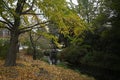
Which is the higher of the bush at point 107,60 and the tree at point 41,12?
the tree at point 41,12

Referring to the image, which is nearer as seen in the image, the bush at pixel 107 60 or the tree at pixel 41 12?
the tree at pixel 41 12

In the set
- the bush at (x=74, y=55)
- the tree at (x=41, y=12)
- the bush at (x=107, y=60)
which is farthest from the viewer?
the bush at (x=74, y=55)

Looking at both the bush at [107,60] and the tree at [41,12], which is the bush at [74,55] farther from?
the tree at [41,12]

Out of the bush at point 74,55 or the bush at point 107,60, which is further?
the bush at point 74,55

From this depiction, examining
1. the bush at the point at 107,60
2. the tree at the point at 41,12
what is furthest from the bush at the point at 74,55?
the tree at the point at 41,12

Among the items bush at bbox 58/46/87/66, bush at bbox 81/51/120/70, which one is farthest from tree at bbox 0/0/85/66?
bush at bbox 58/46/87/66

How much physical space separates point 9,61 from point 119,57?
860cm

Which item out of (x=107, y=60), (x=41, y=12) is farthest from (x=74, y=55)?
(x=41, y=12)

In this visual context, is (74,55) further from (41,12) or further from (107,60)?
(41,12)

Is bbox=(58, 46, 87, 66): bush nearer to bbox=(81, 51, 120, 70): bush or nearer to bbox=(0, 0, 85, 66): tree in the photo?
bbox=(81, 51, 120, 70): bush

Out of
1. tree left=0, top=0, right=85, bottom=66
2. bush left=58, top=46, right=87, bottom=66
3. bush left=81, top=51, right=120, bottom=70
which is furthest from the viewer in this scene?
bush left=58, top=46, right=87, bottom=66

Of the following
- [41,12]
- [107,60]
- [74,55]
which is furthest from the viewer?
[74,55]

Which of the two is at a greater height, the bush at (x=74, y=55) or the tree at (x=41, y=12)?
the tree at (x=41, y=12)

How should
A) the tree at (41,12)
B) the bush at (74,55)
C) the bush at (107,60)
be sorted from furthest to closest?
the bush at (74,55), the bush at (107,60), the tree at (41,12)
